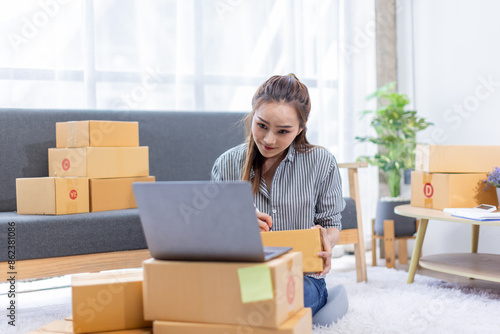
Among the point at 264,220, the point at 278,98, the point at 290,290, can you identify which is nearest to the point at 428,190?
the point at 278,98

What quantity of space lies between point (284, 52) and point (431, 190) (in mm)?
1483

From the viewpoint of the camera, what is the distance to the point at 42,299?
267 centimetres

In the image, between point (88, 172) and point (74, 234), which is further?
point (88, 172)

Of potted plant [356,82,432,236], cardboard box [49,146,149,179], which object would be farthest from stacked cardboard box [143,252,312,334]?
potted plant [356,82,432,236]

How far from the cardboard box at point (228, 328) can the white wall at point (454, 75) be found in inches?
91.5

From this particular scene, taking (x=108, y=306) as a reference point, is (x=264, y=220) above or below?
above

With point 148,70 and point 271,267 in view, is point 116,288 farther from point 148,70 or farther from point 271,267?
point 148,70

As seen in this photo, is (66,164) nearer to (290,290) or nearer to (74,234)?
(74,234)

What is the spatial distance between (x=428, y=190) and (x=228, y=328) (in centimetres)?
199

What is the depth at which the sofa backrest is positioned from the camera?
260 centimetres

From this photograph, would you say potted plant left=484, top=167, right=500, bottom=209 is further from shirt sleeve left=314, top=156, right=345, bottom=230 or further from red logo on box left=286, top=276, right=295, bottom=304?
red logo on box left=286, top=276, right=295, bottom=304

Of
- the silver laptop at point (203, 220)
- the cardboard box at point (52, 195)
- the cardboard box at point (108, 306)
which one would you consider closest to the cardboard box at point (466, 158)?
the cardboard box at point (52, 195)

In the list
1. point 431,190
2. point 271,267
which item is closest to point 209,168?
point 431,190

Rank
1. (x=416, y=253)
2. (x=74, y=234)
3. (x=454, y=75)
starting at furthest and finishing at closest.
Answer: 1. (x=454, y=75)
2. (x=416, y=253)
3. (x=74, y=234)
